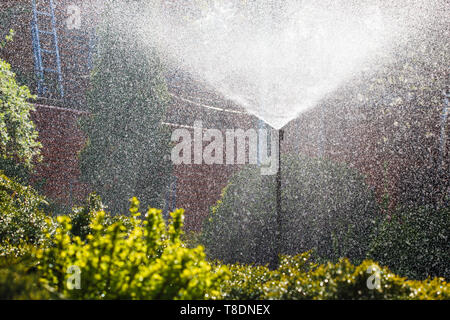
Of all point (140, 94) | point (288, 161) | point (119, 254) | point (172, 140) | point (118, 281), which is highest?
point (140, 94)

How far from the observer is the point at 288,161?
786 centimetres

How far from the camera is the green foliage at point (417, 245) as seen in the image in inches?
230

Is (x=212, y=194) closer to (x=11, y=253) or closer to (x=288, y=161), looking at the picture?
(x=288, y=161)

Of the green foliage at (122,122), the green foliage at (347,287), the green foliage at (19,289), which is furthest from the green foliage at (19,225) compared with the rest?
the green foliage at (122,122)

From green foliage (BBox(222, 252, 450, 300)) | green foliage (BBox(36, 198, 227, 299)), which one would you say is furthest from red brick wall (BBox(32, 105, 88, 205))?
green foliage (BBox(222, 252, 450, 300))

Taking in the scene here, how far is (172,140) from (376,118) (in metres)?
5.72

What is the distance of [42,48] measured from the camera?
1516cm

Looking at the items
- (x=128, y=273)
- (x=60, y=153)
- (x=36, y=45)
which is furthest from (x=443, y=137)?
(x=36, y=45)

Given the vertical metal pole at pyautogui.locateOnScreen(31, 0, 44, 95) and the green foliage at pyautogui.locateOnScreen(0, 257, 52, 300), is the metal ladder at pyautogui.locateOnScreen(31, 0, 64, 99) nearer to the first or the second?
the vertical metal pole at pyautogui.locateOnScreen(31, 0, 44, 95)

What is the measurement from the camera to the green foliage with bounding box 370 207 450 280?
585 cm

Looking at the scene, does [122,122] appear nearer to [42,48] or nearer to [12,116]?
[12,116]

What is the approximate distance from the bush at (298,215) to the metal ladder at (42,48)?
8.79 m

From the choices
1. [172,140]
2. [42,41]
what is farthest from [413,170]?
[42,41]

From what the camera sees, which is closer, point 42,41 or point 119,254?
point 119,254
